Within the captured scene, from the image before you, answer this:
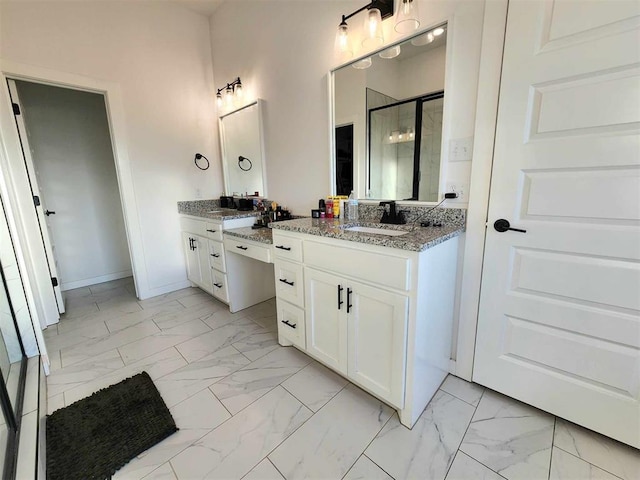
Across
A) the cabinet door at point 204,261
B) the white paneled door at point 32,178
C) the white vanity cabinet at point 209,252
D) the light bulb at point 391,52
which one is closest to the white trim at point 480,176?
the light bulb at point 391,52

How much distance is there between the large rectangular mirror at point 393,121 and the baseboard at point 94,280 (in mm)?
3261

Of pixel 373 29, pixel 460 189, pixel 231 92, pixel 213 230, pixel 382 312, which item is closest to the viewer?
pixel 382 312

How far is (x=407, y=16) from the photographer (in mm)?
1535

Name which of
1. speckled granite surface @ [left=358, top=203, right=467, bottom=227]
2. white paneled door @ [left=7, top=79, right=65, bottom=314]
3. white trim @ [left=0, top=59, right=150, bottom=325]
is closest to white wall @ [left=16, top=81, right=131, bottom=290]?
white paneled door @ [left=7, top=79, right=65, bottom=314]

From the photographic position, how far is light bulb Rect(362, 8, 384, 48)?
1.63 metres

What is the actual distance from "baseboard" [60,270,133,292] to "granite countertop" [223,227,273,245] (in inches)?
89.3

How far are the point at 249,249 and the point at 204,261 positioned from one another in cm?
90

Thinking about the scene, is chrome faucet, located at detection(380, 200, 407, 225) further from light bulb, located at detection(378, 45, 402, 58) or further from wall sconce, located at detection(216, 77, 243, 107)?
wall sconce, located at detection(216, 77, 243, 107)

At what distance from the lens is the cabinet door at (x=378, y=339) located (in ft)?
4.24

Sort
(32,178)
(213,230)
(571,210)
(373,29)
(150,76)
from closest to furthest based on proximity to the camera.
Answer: (571,210), (373,29), (32,178), (213,230), (150,76)

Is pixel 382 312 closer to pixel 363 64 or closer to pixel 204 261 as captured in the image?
pixel 363 64

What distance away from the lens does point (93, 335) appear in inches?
90.0

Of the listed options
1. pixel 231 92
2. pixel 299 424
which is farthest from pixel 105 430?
pixel 231 92

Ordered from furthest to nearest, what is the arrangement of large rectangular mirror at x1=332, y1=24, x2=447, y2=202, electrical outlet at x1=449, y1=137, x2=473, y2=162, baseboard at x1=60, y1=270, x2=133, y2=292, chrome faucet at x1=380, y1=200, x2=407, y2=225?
baseboard at x1=60, y1=270, x2=133, y2=292 < chrome faucet at x1=380, y1=200, x2=407, y2=225 < large rectangular mirror at x1=332, y1=24, x2=447, y2=202 < electrical outlet at x1=449, y1=137, x2=473, y2=162
